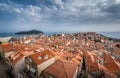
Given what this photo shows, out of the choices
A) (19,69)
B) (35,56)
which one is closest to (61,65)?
(35,56)

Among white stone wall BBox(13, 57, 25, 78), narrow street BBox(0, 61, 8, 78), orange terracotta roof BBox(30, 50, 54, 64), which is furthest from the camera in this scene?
narrow street BBox(0, 61, 8, 78)

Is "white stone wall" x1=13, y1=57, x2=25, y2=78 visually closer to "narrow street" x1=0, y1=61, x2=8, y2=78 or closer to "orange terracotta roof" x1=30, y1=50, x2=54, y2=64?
"narrow street" x1=0, y1=61, x2=8, y2=78

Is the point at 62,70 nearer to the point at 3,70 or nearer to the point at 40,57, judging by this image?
the point at 40,57

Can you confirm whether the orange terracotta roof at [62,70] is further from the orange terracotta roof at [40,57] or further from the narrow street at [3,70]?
the narrow street at [3,70]

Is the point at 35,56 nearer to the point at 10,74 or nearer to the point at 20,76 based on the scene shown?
the point at 20,76

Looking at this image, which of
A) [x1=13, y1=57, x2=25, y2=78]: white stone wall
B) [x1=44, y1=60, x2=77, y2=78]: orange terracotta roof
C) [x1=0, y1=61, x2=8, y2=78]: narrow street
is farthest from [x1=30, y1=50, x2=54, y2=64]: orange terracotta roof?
[x1=0, y1=61, x2=8, y2=78]: narrow street

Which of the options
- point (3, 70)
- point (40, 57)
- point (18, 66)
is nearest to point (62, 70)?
point (40, 57)

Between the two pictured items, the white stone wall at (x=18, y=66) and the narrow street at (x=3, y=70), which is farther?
the narrow street at (x=3, y=70)

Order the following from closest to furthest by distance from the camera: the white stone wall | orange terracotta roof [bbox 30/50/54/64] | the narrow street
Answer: orange terracotta roof [bbox 30/50/54/64] → the white stone wall → the narrow street

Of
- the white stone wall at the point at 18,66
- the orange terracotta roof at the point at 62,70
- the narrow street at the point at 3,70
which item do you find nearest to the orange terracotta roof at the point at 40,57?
the orange terracotta roof at the point at 62,70

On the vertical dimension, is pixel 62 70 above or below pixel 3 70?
above

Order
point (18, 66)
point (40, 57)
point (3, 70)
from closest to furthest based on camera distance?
point (40, 57) → point (18, 66) → point (3, 70)
